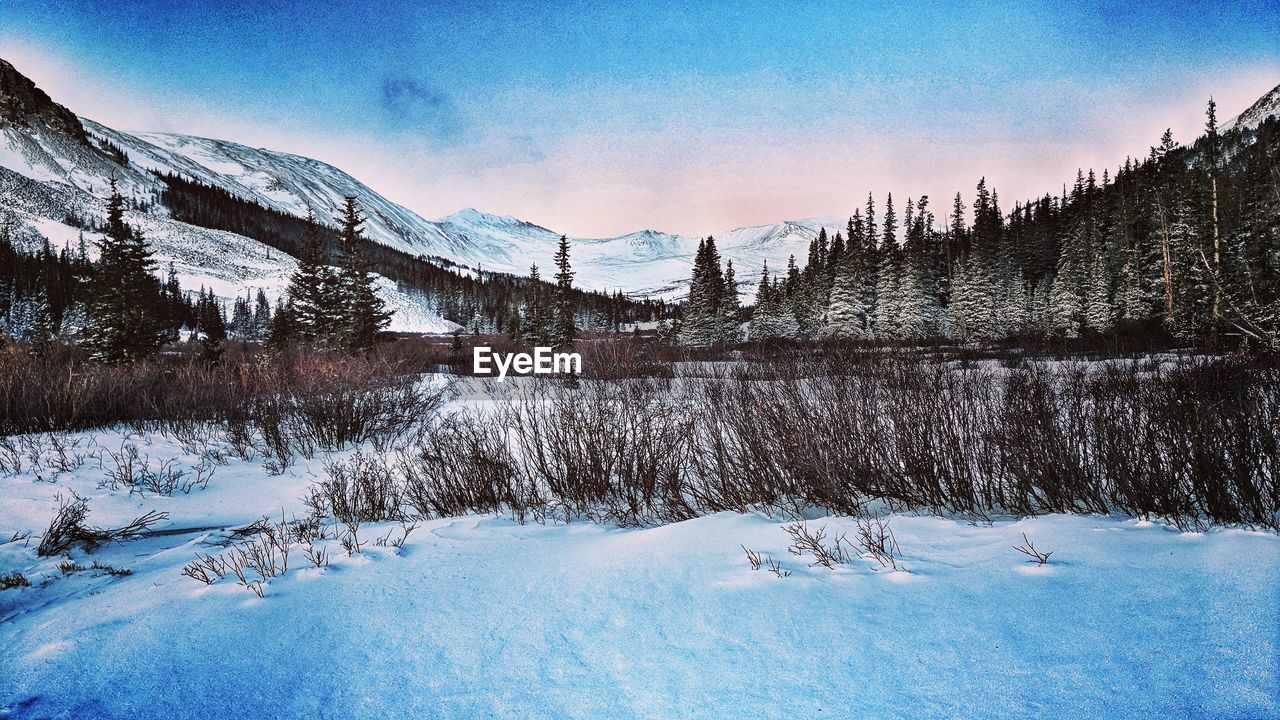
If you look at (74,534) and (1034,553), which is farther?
(74,534)

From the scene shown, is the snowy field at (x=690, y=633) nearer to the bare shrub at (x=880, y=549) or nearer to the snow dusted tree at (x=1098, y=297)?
the bare shrub at (x=880, y=549)

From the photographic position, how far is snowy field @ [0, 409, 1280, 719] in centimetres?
185

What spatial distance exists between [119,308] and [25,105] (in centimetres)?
1660

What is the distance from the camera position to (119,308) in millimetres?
19453

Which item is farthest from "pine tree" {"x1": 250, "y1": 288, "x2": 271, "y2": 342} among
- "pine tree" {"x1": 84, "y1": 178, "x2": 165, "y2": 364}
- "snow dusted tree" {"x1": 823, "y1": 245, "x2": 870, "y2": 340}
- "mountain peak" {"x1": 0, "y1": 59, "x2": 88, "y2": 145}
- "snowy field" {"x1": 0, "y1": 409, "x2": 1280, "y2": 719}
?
"snowy field" {"x1": 0, "y1": 409, "x2": 1280, "y2": 719}

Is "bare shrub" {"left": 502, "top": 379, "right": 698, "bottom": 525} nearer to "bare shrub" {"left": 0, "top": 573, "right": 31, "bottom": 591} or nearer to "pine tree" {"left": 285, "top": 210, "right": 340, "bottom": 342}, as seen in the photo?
"bare shrub" {"left": 0, "top": 573, "right": 31, "bottom": 591}

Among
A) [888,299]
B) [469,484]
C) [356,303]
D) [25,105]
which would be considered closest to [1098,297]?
[888,299]

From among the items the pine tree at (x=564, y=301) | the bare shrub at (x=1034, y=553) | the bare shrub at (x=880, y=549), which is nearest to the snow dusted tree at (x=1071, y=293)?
the pine tree at (x=564, y=301)

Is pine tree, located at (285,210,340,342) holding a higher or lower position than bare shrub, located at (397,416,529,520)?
higher

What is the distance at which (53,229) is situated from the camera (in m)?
98.4

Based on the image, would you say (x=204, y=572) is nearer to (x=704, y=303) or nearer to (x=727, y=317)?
(x=704, y=303)

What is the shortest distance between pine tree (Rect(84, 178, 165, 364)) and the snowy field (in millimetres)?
22455

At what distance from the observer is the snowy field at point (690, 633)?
6.07 feet

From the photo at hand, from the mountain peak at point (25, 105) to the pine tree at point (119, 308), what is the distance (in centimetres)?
1308
